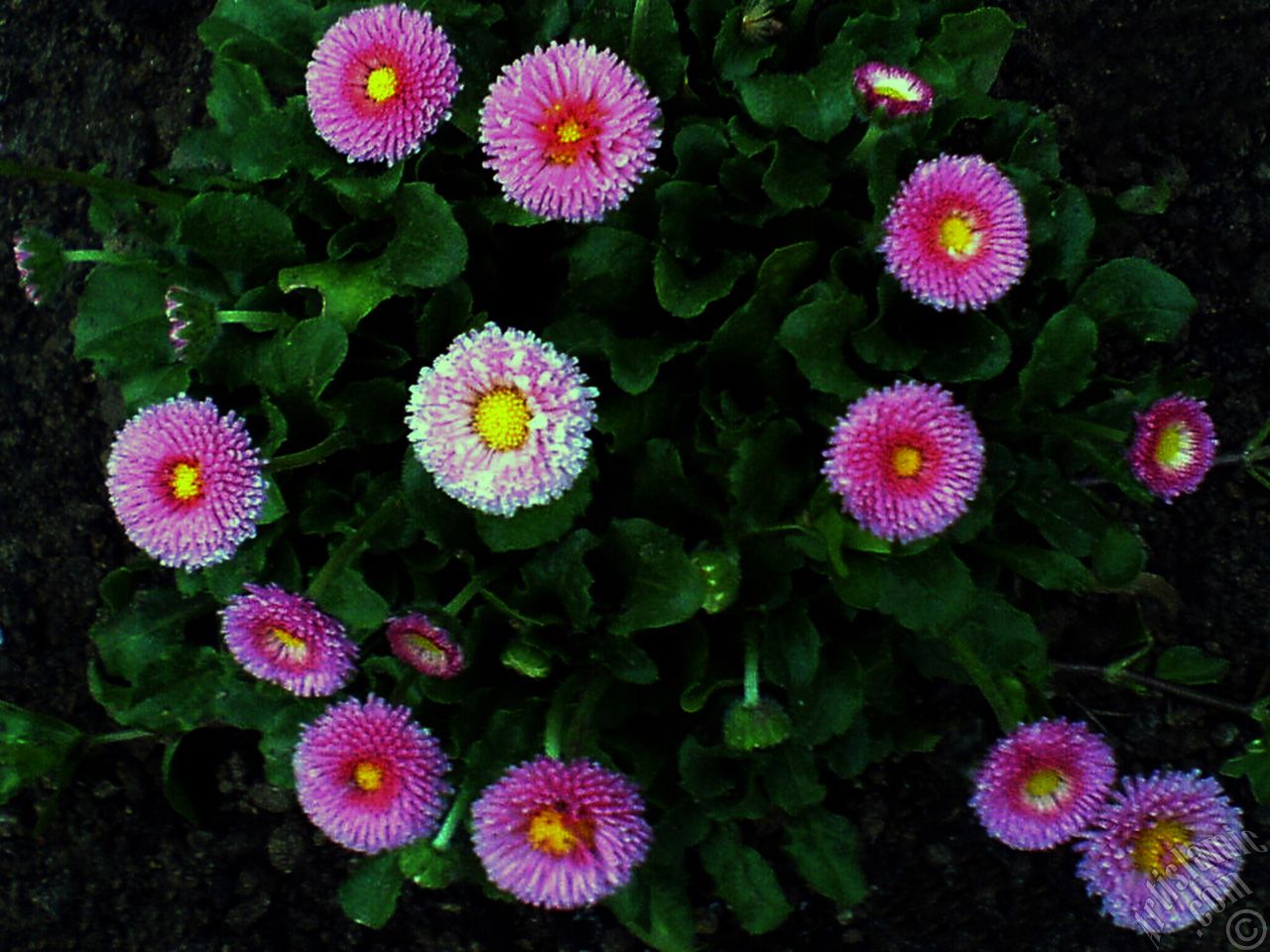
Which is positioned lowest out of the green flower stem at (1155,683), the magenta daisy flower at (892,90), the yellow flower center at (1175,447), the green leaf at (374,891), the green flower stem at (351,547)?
the green leaf at (374,891)

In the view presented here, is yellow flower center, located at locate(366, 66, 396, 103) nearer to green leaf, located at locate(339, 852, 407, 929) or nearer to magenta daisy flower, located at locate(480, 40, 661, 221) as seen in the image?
magenta daisy flower, located at locate(480, 40, 661, 221)


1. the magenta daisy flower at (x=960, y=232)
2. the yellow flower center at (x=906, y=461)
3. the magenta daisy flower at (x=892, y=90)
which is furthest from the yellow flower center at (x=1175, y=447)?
the magenta daisy flower at (x=892, y=90)

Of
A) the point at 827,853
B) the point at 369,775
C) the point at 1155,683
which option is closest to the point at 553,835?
the point at 369,775

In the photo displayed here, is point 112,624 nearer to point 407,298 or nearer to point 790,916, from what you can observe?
point 407,298

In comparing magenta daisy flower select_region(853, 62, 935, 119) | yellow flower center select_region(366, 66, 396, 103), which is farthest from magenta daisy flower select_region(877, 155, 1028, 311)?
yellow flower center select_region(366, 66, 396, 103)

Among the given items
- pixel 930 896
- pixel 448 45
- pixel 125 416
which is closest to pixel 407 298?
pixel 448 45

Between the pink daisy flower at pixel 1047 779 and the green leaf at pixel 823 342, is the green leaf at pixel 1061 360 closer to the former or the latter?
the green leaf at pixel 823 342
